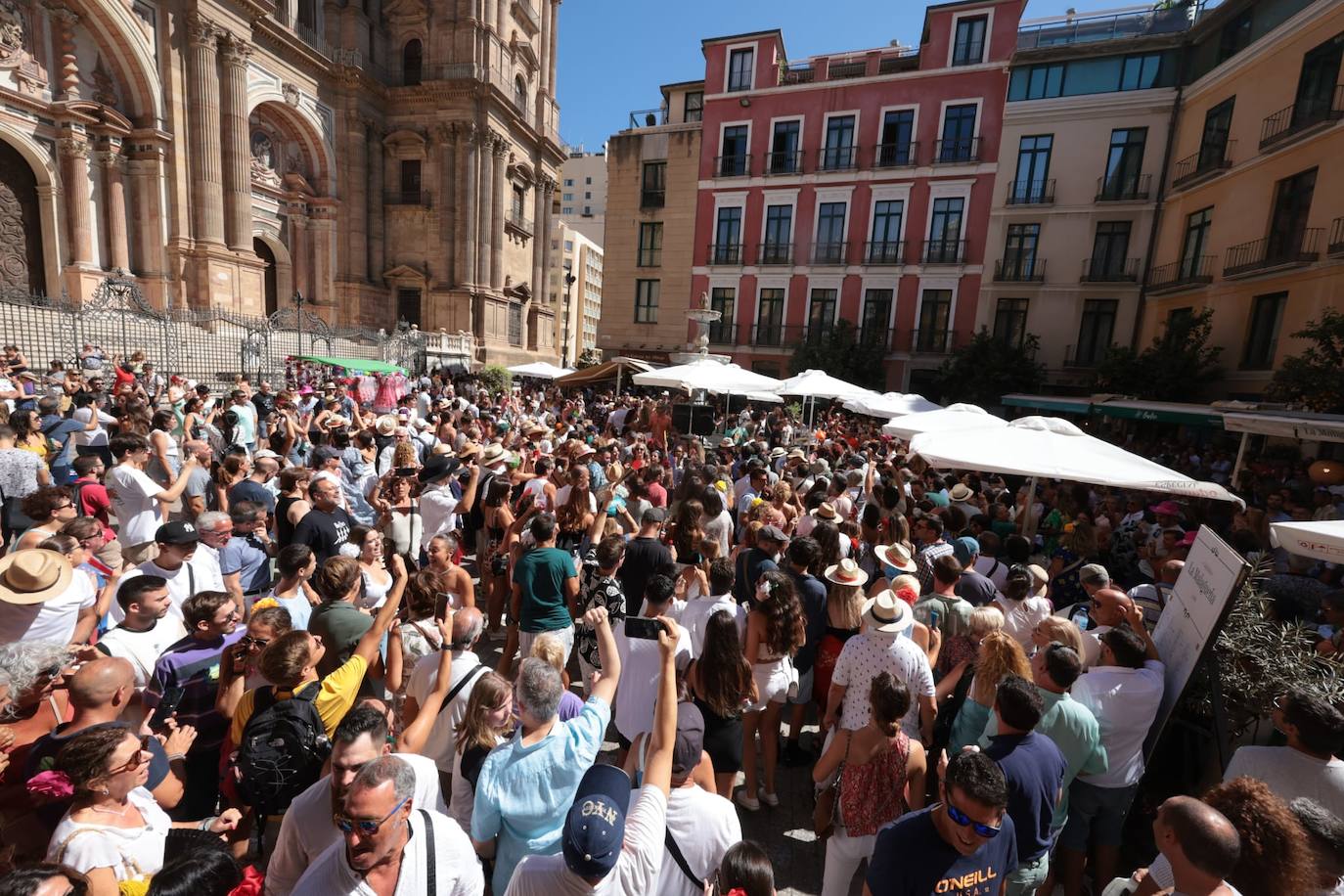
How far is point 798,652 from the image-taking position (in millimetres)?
4246

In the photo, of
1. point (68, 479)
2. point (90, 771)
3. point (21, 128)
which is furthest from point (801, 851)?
point (21, 128)

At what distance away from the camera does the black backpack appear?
2.45m

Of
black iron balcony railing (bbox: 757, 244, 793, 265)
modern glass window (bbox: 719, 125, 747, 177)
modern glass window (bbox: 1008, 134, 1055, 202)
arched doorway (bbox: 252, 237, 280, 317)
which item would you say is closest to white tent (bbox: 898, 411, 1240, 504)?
modern glass window (bbox: 1008, 134, 1055, 202)

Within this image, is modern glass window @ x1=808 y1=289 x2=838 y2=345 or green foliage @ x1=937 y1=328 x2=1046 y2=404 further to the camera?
modern glass window @ x1=808 y1=289 x2=838 y2=345

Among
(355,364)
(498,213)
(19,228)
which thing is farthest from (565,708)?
(498,213)

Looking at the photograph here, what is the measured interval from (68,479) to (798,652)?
799 centimetres

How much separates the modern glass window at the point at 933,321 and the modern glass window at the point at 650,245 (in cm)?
1300

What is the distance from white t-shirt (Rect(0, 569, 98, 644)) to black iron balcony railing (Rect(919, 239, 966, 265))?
27970 mm

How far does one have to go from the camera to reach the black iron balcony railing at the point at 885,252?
26.2m

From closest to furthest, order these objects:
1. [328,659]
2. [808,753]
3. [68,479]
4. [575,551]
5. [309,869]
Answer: [309,869]
[328,659]
[808,753]
[575,551]
[68,479]

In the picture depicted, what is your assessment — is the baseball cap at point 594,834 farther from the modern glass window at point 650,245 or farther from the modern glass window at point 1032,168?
the modern glass window at point 650,245

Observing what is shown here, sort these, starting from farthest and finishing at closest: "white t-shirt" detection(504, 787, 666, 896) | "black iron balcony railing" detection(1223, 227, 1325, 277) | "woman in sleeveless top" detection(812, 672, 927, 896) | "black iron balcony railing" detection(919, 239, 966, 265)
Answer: "black iron balcony railing" detection(919, 239, 966, 265), "black iron balcony railing" detection(1223, 227, 1325, 277), "woman in sleeveless top" detection(812, 672, 927, 896), "white t-shirt" detection(504, 787, 666, 896)

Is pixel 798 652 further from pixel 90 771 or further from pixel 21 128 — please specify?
pixel 21 128

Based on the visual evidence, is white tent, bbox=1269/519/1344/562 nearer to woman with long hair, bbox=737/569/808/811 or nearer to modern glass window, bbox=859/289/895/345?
woman with long hair, bbox=737/569/808/811
